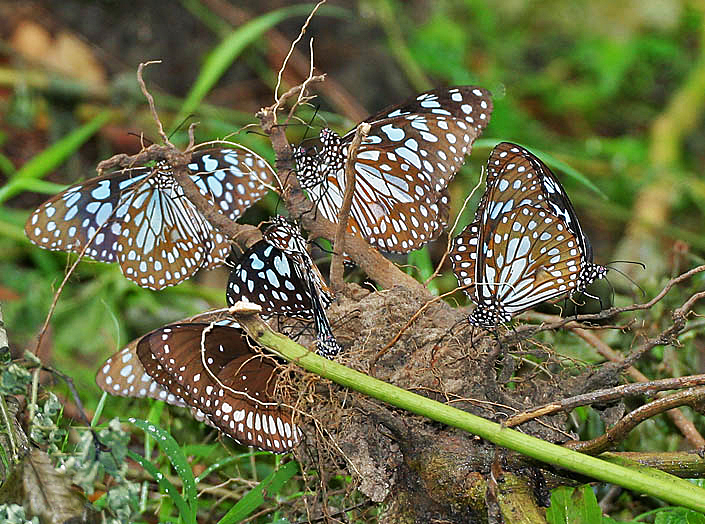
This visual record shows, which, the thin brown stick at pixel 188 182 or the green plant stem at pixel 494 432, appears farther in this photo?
the thin brown stick at pixel 188 182

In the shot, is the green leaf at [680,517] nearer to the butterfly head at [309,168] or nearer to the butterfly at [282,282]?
the butterfly at [282,282]

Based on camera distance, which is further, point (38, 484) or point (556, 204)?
point (556, 204)

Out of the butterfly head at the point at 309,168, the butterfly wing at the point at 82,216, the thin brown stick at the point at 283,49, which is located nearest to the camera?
the butterfly head at the point at 309,168

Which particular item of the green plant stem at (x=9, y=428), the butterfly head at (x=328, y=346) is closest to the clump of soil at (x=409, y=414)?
the butterfly head at (x=328, y=346)

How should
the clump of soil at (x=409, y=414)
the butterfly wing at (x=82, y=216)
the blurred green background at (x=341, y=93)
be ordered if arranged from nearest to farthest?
the clump of soil at (x=409, y=414), the butterfly wing at (x=82, y=216), the blurred green background at (x=341, y=93)

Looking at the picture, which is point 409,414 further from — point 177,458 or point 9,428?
point 9,428

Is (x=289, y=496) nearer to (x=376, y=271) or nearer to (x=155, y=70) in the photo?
(x=376, y=271)

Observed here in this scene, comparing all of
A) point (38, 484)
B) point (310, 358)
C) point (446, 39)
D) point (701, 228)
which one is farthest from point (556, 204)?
point (446, 39)
